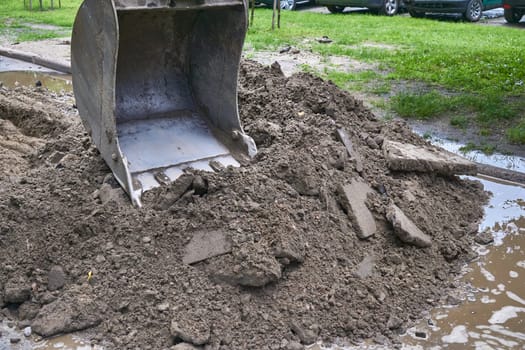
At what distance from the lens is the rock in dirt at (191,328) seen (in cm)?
395

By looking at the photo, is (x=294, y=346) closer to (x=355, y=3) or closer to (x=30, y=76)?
(x=30, y=76)

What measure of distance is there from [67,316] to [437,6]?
57.8ft

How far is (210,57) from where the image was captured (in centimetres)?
594

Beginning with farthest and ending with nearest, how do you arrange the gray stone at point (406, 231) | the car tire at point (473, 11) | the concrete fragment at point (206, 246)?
1. the car tire at point (473, 11)
2. the gray stone at point (406, 231)
3. the concrete fragment at point (206, 246)

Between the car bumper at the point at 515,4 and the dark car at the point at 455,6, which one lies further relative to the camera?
the dark car at the point at 455,6

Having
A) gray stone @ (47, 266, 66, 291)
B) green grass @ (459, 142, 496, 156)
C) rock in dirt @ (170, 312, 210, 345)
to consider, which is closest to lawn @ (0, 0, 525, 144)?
green grass @ (459, 142, 496, 156)

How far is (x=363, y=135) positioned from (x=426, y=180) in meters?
0.74

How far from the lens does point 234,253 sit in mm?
4375

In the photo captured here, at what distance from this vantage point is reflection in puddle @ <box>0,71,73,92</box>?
1006cm

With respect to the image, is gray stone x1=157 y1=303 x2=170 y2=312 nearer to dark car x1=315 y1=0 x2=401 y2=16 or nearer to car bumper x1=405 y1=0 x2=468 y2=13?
car bumper x1=405 y1=0 x2=468 y2=13

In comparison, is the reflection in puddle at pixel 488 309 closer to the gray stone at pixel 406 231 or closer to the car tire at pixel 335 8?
the gray stone at pixel 406 231

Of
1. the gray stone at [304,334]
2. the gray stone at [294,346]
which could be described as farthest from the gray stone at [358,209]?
the gray stone at [294,346]

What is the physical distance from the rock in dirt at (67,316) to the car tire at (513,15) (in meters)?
17.7

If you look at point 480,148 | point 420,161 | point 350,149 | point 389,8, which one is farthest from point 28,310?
point 389,8
